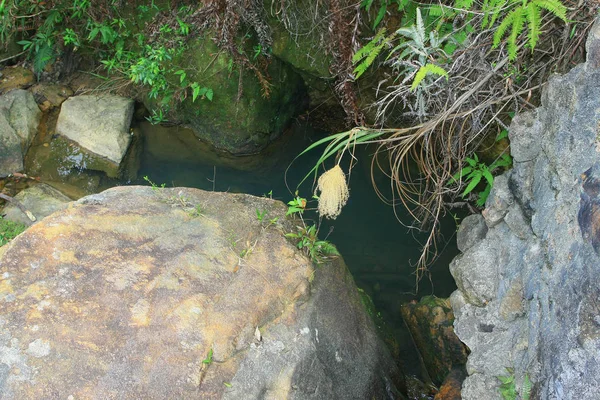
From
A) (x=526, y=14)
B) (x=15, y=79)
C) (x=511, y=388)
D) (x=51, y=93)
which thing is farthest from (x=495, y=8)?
(x=15, y=79)

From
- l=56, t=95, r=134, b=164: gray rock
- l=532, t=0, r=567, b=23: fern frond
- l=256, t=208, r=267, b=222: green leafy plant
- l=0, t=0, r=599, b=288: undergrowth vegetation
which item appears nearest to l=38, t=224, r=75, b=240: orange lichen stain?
l=256, t=208, r=267, b=222: green leafy plant

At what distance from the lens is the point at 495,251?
3.00 meters

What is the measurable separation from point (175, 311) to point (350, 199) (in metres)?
2.56

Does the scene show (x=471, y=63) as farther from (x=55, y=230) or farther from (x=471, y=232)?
(x=55, y=230)

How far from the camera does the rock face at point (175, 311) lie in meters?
2.60

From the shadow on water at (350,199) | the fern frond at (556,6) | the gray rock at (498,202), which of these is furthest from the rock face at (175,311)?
the fern frond at (556,6)

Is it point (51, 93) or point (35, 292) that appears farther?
point (51, 93)

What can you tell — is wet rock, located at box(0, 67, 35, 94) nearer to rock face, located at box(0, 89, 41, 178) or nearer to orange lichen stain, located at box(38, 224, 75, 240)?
rock face, located at box(0, 89, 41, 178)

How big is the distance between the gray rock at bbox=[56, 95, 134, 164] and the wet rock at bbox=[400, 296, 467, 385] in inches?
125

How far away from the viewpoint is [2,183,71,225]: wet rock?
453 cm

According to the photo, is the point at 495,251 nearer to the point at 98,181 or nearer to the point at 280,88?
the point at 280,88

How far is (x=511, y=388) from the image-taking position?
2500 mm

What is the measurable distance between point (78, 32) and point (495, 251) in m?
4.30

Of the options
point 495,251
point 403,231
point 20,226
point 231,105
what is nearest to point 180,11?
point 231,105
